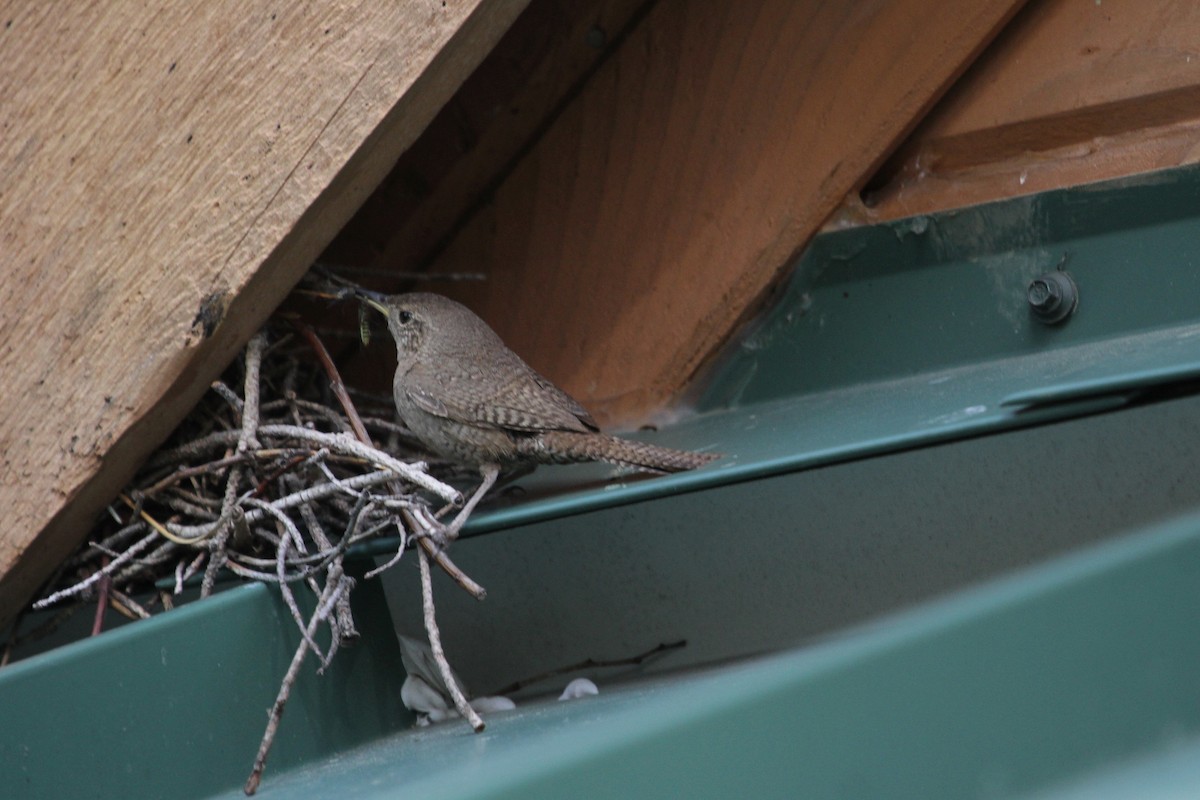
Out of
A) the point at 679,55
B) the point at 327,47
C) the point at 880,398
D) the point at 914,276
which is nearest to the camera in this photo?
the point at 327,47

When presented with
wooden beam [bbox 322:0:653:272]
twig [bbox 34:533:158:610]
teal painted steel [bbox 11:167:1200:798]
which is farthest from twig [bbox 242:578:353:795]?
wooden beam [bbox 322:0:653:272]

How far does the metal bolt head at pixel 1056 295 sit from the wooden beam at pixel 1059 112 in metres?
0.19

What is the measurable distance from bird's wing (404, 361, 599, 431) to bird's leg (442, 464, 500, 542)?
108mm

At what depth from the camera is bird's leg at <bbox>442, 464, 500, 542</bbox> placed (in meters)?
2.23

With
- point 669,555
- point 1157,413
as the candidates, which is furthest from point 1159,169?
point 669,555

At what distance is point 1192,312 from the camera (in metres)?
2.24

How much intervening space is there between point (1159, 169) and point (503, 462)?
4.57 feet

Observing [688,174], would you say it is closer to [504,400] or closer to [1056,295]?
[504,400]

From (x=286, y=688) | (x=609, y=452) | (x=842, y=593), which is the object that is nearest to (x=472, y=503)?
(x=609, y=452)

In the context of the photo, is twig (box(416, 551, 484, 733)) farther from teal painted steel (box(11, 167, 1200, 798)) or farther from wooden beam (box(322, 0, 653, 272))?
wooden beam (box(322, 0, 653, 272))

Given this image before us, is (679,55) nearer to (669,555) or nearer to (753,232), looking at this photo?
(753,232)

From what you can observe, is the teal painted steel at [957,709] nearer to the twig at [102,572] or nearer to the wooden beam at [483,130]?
the twig at [102,572]

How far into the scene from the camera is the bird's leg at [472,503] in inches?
88.0

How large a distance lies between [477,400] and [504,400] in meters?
0.06
